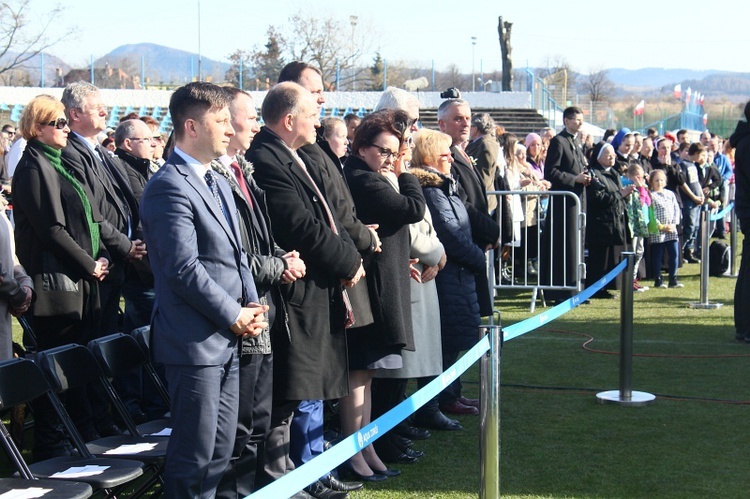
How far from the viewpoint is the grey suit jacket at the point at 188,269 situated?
3.83 m

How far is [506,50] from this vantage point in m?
46.5

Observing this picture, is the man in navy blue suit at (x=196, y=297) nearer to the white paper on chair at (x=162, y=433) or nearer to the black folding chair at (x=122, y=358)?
the white paper on chair at (x=162, y=433)

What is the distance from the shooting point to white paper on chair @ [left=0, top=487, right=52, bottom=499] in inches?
144

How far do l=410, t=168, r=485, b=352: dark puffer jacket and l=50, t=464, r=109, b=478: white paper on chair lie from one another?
283 cm

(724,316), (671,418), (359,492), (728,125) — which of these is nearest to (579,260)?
(724,316)

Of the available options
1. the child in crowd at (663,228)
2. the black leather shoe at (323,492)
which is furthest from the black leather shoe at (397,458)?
the child in crowd at (663,228)

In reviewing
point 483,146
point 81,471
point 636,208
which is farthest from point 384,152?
point 636,208

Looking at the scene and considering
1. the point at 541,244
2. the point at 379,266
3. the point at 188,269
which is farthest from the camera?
the point at 541,244

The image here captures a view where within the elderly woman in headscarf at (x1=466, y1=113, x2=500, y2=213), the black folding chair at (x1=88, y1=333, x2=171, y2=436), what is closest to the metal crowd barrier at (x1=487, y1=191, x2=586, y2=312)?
the elderly woman in headscarf at (x1=466, y1=113, x2=500, y2=213)

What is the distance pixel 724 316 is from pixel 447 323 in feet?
17.3

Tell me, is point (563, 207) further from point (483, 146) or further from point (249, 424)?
point (249, 424)

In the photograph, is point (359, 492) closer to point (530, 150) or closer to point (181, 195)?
point (181, 195)

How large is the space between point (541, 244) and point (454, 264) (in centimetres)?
537

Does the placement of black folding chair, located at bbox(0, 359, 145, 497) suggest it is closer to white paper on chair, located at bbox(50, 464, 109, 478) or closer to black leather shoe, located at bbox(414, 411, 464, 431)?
white paper on chair, located at bbox(50, 464, 109, 478)
